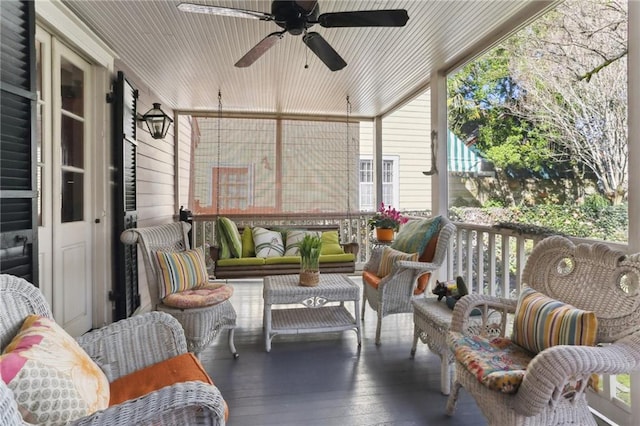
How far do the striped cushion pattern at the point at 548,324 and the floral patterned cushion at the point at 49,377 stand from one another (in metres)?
1.80

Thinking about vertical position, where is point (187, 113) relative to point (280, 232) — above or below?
above

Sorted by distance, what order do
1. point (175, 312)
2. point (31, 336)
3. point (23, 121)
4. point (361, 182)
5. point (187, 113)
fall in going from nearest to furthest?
point (31, 336)
point (23, 121)
point (175, 312)
point (187, 113)
point (361, 182)

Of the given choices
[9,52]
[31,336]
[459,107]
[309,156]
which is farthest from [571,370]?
[309,156]

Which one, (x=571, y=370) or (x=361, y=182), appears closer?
(x=571, y=370)

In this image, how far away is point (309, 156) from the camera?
5594mm

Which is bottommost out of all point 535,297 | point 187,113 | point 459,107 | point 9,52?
point 535,297

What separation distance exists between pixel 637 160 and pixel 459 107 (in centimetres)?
226

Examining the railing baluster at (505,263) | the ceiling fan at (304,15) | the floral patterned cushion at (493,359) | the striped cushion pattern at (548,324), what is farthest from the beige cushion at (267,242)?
the striped cushion pattern at (548,324)

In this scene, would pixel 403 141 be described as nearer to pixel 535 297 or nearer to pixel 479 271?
pixel 479 271

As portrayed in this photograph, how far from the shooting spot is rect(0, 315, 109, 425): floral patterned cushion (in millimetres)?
965

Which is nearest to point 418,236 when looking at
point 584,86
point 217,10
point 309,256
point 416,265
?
point 416,265

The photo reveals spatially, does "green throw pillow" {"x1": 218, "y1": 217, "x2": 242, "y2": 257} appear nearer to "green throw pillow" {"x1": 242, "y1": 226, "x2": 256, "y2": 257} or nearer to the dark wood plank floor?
"green throw pillow" {"x1": 242, "y1": 226, "x2": 256, "y2": 257}

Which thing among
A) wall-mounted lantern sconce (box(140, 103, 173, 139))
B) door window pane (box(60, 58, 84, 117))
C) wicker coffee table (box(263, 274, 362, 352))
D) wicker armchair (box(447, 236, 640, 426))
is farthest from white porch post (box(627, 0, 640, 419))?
wall-mounted lantern sconce (box(140, 103, 173, 139))

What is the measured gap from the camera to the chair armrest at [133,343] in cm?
149
